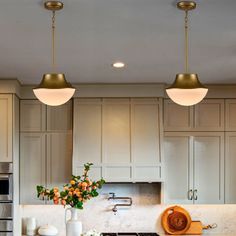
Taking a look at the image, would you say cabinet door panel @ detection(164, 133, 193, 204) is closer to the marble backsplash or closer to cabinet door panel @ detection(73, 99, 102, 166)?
the marble backsplash

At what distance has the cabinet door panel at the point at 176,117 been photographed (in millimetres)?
5848

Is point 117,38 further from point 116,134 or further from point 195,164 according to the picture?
point 195,164

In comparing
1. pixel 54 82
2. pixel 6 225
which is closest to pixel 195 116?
pixel 6 225

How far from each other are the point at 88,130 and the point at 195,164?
136 centimetres

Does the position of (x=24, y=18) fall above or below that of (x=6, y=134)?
above

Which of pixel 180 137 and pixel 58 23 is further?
pixel 180 137

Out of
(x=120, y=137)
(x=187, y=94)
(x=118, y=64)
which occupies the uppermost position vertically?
(x=118, y=64)

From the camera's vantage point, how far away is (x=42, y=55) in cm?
400

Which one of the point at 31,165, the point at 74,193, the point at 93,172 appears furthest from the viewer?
the point at 31,165

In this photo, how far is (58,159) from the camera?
19.0 feet

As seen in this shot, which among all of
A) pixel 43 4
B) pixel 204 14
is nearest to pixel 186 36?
pixel 204 14

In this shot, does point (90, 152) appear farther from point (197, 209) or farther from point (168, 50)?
point (168, 50)

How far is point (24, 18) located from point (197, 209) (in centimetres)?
400

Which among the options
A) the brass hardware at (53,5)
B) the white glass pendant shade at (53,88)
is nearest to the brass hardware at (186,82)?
the white glass pendant shade at (53,88)
